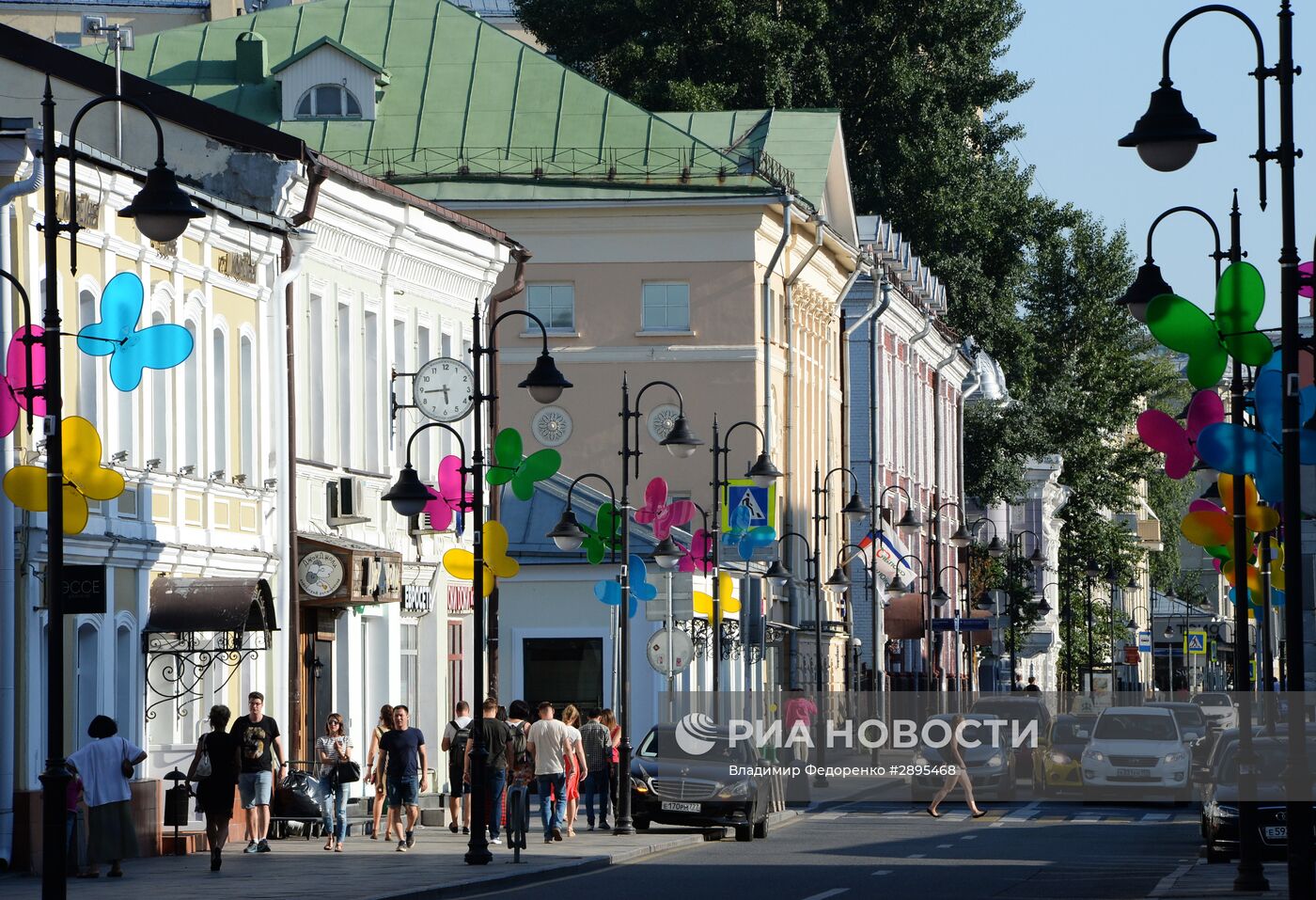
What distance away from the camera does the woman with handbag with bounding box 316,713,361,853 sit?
92.3 feet

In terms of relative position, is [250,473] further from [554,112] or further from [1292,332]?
[554,112]

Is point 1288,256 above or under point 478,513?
above

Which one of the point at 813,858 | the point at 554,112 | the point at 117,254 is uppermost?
the point at 554,112

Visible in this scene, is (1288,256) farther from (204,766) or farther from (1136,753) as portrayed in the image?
(1136,753)

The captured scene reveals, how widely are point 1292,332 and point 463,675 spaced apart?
23353 mm

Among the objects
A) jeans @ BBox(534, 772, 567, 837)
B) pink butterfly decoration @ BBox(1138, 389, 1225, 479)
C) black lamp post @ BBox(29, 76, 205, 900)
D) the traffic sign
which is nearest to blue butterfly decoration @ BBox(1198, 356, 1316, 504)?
pink butterfly decoration @ BBox(1138, 389, 1225, 479)

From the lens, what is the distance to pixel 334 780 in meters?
28.3

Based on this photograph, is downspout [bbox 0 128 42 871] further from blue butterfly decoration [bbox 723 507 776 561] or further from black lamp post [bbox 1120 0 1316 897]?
blue butterfly decoration [bbox 723 507 776 561]

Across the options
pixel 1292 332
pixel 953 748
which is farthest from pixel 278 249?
pixel 1292 332

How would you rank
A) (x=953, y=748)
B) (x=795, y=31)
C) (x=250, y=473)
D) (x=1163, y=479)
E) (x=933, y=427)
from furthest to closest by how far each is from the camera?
(x=1163, y=479)
(x=933, y=427)
(x=795, y=31)
(x=953, y=748)
(x=250, y=473)

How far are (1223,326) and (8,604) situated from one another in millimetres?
11931

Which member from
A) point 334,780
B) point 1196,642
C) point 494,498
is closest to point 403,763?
point 334,780

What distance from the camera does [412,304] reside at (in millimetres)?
38719

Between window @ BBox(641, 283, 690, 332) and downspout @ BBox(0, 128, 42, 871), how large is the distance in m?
30.0
